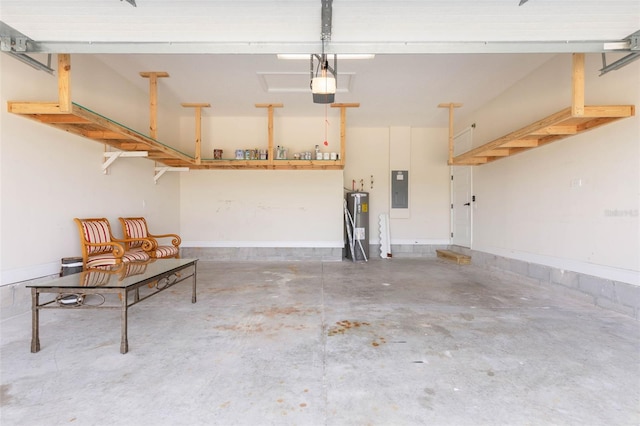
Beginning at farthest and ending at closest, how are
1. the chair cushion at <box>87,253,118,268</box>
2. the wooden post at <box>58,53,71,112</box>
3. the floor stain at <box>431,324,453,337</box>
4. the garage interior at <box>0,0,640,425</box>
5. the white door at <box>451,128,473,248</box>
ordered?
the white door at <box>451,128,473,248</box> < the chair cushion at <box>87,253,118,268</box> < the wooden post at <box>58,53,71,112</box> < the floor stain at <box>431,324,453,337</box> < the garage interior at <box>0,0,640,425</box>

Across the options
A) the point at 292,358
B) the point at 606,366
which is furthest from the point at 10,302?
the point at 606,366

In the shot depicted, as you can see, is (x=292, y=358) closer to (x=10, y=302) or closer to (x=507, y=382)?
(x=507, y=382)

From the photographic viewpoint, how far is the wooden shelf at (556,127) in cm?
319

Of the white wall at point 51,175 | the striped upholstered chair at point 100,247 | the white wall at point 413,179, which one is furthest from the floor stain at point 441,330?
the white wall at point 413,179

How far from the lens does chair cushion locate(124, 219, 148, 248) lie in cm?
482

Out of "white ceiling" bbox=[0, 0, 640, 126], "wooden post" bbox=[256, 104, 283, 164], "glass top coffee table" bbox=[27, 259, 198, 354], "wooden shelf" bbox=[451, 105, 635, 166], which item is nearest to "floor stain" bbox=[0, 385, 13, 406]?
"glass top coffee table" bbox=[27, 259, 198, 354]

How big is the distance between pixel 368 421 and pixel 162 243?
20.0ft

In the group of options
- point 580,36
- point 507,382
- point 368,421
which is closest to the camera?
point 368,421

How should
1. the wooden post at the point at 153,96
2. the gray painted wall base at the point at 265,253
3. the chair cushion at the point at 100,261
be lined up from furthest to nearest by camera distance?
the gray painted wall base at the point at 265,253, the wooden post at the point at 153,96, the chair cushion at the point at 100,261

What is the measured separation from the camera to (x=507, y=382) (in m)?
1.98

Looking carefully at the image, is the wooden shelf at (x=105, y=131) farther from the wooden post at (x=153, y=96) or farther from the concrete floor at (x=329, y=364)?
the concrete floor at (x=329, y=364)

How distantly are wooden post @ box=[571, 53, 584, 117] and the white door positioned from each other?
3456 millimetres

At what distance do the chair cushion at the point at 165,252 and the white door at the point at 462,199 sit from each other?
601cm

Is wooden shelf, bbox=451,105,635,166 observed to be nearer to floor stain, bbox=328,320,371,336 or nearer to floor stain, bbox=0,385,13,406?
floor stain, bbox=328,320,371,336
